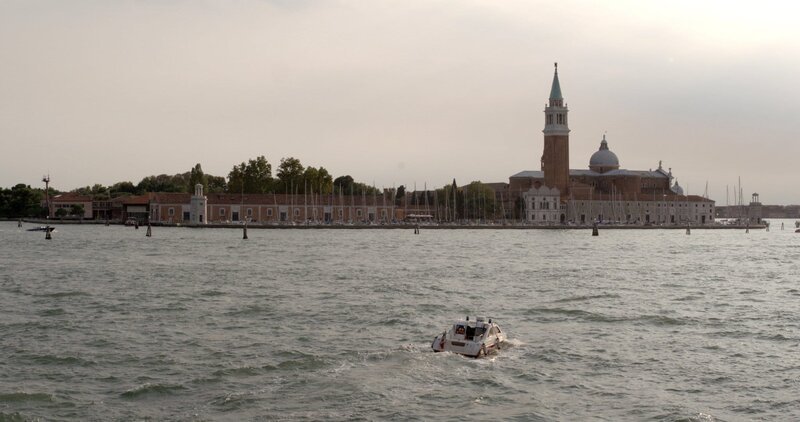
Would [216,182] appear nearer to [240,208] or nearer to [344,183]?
[344,183]

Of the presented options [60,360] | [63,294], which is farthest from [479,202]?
[60,360]

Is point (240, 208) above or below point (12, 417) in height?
above

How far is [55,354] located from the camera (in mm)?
17938

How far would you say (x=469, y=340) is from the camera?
1786 centimetres

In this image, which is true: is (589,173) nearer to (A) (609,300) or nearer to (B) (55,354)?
(A) (609,300)

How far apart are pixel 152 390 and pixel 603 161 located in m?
131

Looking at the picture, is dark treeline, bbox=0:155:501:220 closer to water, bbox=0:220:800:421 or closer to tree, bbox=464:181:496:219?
tree, bbox=464:181:496:219

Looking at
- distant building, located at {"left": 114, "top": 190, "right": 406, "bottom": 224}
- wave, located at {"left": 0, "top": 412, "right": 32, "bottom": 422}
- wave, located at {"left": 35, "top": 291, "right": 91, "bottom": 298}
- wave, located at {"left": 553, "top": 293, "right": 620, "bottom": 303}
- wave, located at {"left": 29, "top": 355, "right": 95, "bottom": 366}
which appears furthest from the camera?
distant building, located at {"left": 114, "top": 190, "right": 406, "bottom": 224}

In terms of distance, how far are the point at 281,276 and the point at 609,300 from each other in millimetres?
13225

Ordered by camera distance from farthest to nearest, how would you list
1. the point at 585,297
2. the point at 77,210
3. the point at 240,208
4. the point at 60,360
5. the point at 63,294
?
the point at 77,210 < the point at 240,208 < the point at 585,297 < the point at 63,294 < the point at 60,360

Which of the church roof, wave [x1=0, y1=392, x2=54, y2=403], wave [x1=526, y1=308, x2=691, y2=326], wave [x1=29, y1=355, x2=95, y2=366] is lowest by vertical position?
wave [x1=0, y1=392, x2=54, y2=403]

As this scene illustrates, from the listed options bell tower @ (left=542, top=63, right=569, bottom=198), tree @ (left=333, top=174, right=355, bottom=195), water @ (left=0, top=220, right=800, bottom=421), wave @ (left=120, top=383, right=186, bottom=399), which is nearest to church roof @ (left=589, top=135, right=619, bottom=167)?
bell tower @ (left=542, top=63, right=569, bottom=198)

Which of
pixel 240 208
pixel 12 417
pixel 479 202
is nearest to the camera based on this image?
pixel 12 417

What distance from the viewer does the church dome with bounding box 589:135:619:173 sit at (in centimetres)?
14050
